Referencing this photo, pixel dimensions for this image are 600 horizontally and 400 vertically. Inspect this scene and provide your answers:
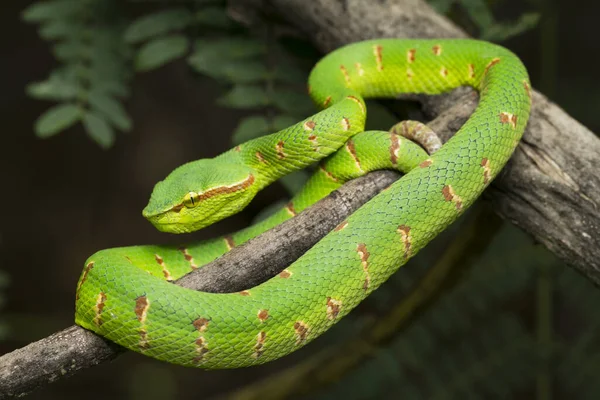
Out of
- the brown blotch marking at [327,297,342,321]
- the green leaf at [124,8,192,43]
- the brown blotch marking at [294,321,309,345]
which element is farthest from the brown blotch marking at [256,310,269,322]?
the green leaf at [124,8,192,43]

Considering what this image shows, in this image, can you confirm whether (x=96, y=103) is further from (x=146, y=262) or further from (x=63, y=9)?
(x=146, y=262)

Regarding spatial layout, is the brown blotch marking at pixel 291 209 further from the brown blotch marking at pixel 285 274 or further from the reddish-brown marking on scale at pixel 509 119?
the reddish-brown marking on scale at pixel 509 119

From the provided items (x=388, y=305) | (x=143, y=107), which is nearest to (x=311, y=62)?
(x=388, y=305)

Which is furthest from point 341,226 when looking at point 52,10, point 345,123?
point 52,10

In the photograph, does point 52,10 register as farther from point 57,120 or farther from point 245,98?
point 245,98

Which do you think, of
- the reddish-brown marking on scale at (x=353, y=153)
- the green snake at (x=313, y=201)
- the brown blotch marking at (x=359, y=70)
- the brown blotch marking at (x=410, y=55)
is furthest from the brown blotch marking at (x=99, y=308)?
the brown blotch marking at (x=410, y=55)

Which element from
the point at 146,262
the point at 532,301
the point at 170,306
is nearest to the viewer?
the point at 170,306
